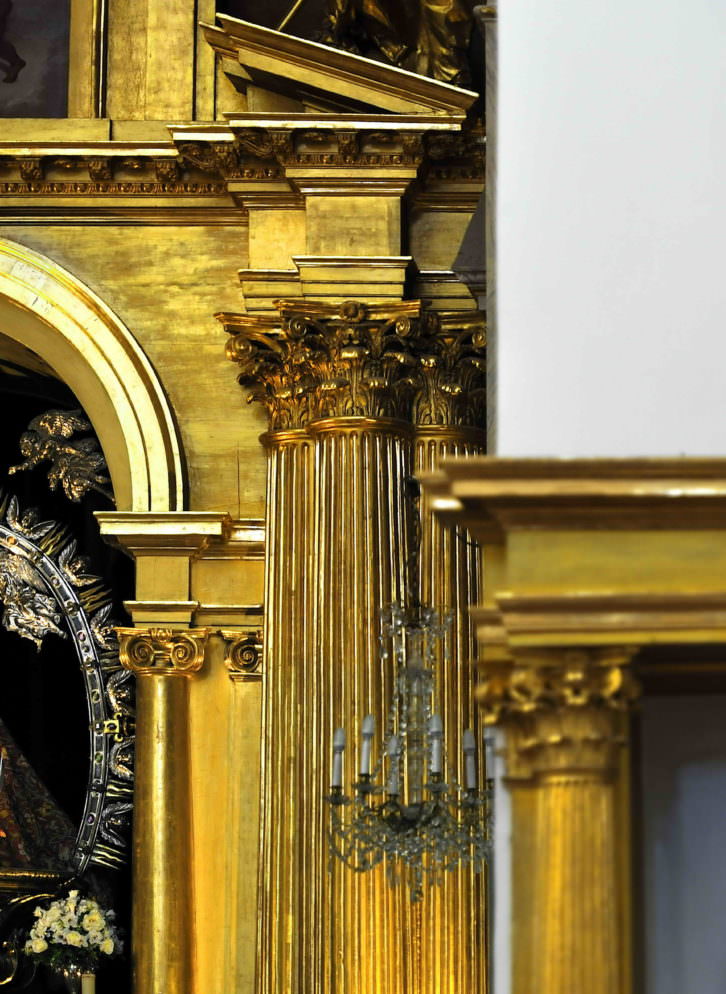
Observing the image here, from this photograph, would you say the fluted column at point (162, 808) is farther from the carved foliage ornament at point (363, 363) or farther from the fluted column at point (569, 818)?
the fluted column at point (569, 818)

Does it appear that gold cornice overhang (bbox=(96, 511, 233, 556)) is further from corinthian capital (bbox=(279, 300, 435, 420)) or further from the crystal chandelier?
the crystal chandelier

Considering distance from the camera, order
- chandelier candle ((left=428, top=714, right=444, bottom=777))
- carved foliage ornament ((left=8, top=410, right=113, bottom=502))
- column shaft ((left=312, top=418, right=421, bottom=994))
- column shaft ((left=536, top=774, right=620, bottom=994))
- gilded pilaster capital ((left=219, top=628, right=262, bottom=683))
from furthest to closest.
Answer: carved foliage ornament ((left=8, top=410, right=113, bottom=502)) < gilded pilaster capital ((left=219, top=628, right=262, bottom=683)) < column shaft ((left=312, top=418, right=421, bottom=994)) < chandelier candle ((left=428, top=714, right=444, bottom=777)) < column shaft ((left=536, top=774, right=620, bottom=994))

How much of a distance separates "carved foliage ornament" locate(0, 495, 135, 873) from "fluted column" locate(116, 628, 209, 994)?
37.9 inches

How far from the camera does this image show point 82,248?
9438 mm

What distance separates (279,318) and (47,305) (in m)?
1.28

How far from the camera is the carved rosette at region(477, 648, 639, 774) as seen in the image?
449 cm

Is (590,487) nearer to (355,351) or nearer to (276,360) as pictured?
(355,351)

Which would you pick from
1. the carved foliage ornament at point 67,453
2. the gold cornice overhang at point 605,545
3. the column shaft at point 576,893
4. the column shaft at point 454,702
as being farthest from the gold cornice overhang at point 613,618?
the carved foliage ornament at point 67,453

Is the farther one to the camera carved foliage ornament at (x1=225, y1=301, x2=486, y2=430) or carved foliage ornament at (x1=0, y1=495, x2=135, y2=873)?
carved foliage ornament at (x1=0, y1=495, x2=135, y2=873)

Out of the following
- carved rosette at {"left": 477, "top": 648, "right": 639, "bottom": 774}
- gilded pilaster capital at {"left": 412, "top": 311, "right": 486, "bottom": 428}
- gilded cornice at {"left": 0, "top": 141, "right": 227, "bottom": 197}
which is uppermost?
gilded cornice at {"left": 0, "top": 141, "right": 227, "bottom": 197}

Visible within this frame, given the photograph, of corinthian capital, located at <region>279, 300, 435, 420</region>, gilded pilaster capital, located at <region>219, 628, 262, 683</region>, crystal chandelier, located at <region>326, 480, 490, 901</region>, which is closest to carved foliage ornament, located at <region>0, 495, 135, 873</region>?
gilded pilaster capital, located at <region>219, 628, 262, 683</region>

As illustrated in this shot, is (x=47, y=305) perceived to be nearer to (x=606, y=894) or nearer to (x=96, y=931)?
(x=96, y=931)

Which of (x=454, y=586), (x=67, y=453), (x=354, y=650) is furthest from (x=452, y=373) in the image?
(x=67, y=453)

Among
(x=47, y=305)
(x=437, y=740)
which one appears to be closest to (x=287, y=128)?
(x=47, y=305)
